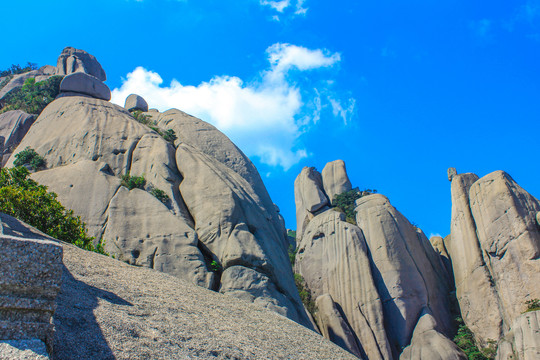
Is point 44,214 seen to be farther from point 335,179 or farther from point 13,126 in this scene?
point 335,179

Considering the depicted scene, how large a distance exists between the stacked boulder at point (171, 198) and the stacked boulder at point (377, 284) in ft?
12.6

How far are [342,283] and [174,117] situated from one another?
16613 mm

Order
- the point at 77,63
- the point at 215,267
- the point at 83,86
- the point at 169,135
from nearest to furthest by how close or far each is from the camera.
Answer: the point at 215,267
the point at 169,135
the point at 83,86
the point at 77,63

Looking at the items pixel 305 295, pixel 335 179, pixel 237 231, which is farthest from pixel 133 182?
pixel 335 179

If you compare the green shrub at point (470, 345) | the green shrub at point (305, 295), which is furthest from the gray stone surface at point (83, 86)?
the green shrub at point (470, 345)

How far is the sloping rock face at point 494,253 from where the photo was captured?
2755cm

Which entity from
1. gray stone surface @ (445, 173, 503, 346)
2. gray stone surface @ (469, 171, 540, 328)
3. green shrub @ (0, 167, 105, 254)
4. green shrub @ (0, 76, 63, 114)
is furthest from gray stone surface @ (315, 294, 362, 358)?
green shrub @ (0, 76, 63, 114)

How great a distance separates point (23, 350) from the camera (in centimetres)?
637

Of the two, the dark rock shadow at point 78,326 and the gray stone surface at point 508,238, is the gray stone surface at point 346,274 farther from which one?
the dark rock shadow at point 78,326

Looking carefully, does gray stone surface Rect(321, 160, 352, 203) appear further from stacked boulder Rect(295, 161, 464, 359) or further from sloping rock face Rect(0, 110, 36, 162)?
sloping rock face Rect(0, 110, 36, 162)

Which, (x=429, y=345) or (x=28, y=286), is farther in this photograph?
(x=429, y=345)

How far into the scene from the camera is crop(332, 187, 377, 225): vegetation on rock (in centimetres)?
3662

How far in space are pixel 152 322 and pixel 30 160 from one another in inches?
865

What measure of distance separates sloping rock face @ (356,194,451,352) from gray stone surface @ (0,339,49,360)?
24.9 meters
